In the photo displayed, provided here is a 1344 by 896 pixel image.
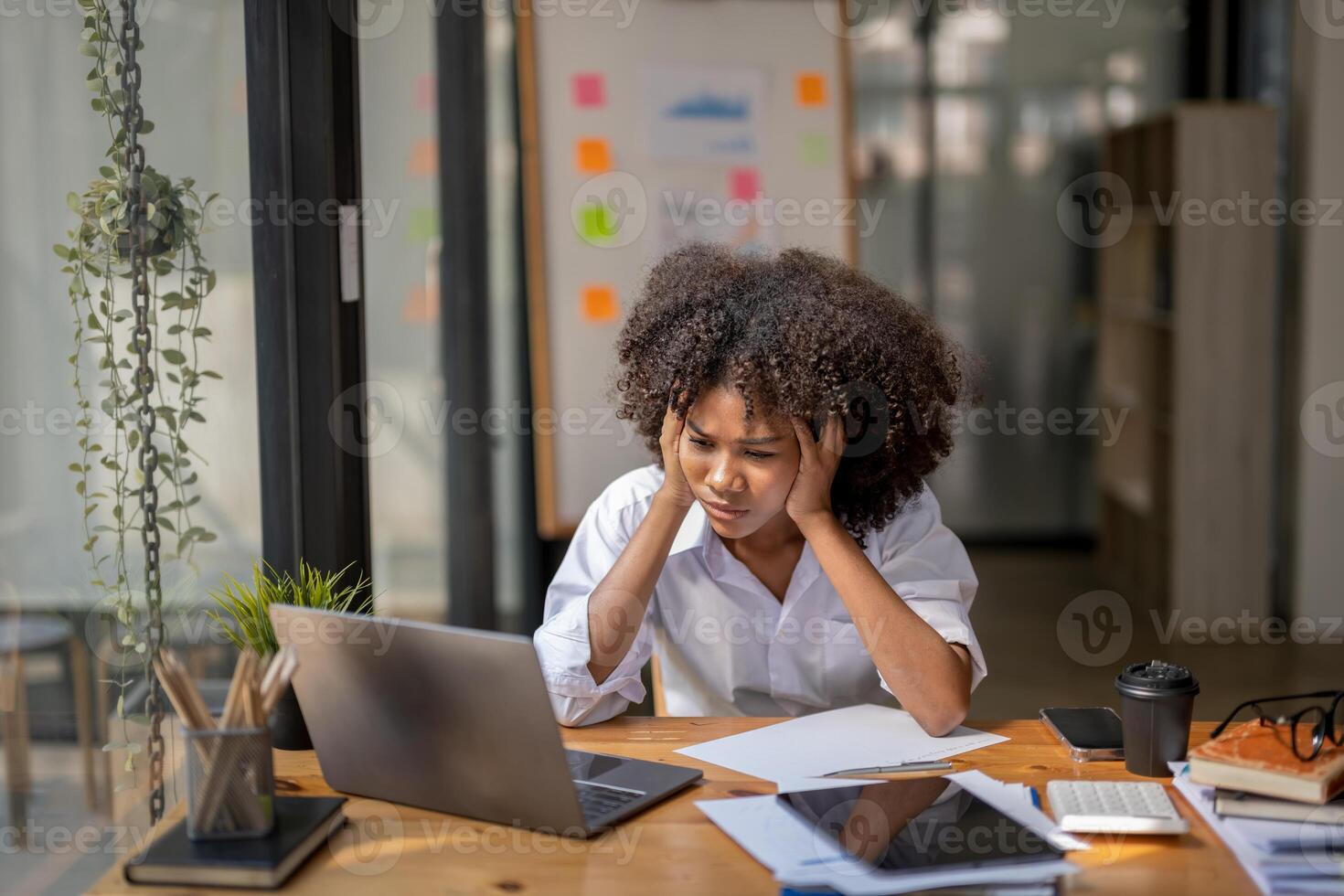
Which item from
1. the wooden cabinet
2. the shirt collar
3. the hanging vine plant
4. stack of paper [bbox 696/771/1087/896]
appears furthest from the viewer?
the wooden cabinet

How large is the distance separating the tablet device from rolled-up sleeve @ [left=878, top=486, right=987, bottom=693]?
0.36 metres

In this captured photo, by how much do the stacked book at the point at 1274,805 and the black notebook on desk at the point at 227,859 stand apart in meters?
0.87

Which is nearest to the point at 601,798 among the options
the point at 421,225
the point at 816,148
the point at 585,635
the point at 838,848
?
the point at 838,848

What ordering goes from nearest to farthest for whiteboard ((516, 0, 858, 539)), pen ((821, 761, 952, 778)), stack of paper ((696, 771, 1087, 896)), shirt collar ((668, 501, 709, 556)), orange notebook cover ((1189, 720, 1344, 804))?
stack of paper ((696, 771, 1087, 896)) < orange notebook cover ((1189, 720, 1344, 804)) < pen ((821, 761, 952, 778)) < shirt collar ((668, 501, 709, 556)) < whiteboard ((516, 0, 858, 539))

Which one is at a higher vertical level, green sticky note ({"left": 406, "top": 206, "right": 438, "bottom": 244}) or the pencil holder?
green sticky note ({"left": 406, "top": 206, "right": 438, "bottom": 244})

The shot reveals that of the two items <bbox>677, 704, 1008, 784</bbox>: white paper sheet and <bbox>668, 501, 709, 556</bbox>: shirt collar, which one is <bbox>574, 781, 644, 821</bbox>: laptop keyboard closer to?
<bbox>677, 704, 1008, 784</bbox>: white paper sheet

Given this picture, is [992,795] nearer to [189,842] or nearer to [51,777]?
[189,842]

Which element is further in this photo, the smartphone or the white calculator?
the smartphone

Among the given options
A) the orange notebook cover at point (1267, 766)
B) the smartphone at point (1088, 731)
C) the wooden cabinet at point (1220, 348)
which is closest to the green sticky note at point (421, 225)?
the smartphone at point (1088, 731)

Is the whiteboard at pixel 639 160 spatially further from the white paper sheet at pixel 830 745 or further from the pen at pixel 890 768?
the pen at pixel 890 768

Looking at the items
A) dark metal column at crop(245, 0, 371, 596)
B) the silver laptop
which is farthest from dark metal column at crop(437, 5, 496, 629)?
the silver laptop

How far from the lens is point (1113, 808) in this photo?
131cm

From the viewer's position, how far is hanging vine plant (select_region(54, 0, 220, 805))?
155cm

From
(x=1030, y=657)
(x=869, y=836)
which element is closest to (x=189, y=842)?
(x=869, y=836)
